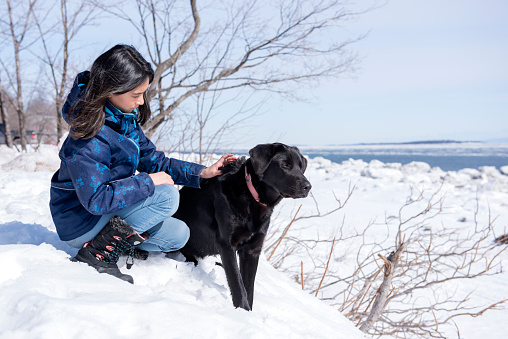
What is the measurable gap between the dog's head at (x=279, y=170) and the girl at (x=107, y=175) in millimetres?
592

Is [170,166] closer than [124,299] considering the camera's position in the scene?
No

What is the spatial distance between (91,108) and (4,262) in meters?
0.78

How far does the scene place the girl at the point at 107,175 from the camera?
5.83ft

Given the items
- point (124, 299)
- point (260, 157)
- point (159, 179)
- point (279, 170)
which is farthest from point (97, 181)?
point (279, 170)

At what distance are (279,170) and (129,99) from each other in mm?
1006

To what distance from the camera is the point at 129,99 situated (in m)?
1.95

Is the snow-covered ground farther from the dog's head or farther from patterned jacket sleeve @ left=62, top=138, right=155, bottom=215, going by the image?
the dog's head

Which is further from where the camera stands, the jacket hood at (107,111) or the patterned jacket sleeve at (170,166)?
the patterned jacket sleeve at (170,166)

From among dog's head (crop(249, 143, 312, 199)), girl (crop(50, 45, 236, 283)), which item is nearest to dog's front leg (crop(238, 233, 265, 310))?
dog's head (crop(249, 143, 312, 199))

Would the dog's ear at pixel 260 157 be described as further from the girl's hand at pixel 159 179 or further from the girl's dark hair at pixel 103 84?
the girl's dark hair at pixel 103 84

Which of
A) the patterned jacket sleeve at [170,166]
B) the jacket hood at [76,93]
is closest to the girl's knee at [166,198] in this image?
the patterned jacket sleeve at [170,166]

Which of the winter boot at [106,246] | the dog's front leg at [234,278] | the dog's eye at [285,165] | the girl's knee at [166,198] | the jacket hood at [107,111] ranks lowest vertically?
the dog's front leg at [234,278]

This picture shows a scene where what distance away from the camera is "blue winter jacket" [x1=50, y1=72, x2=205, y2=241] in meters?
1.76

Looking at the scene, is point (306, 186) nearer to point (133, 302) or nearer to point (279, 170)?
point (279, 170)
